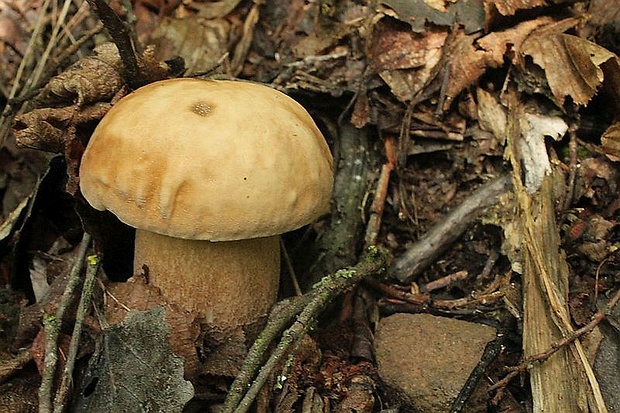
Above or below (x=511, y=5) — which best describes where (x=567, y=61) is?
below

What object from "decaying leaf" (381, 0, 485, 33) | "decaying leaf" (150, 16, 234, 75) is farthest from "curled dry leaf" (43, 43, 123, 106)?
"decaying leaf" (381, 0, 485, 33)

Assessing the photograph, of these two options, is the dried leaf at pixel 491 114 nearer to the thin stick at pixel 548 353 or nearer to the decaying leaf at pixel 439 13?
the decaying leaf at pixel 439 13

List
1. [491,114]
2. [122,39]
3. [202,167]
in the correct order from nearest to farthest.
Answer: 1. [202,167]
2. [122,39]
3. [491,114]

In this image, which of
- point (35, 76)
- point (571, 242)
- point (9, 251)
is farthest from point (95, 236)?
point (571, 242)

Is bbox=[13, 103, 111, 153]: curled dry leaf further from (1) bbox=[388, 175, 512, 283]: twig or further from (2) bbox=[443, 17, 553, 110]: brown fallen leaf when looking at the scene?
(2) bbox=[443, 17, 553, 110]: brown fallen leaf

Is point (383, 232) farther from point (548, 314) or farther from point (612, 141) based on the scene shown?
point (612, 141)

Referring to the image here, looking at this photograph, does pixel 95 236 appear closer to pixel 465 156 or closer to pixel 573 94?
pixel 465 156

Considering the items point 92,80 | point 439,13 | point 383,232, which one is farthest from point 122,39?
point 439,13
